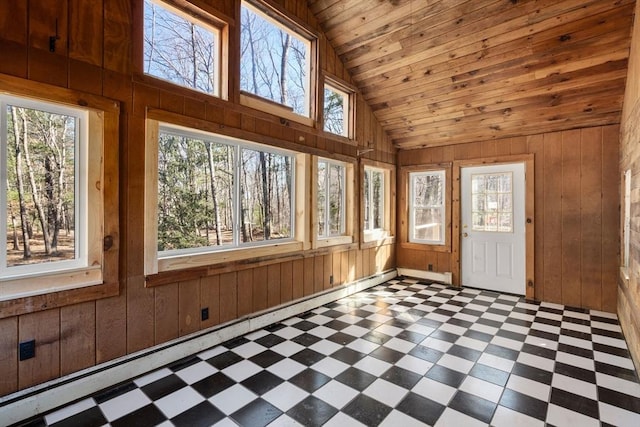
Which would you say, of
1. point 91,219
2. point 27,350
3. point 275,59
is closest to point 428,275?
point 275,59

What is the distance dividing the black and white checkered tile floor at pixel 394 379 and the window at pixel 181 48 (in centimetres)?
246

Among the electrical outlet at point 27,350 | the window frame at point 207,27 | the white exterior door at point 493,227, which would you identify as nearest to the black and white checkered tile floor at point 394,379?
the electrical outlet at point 27,350

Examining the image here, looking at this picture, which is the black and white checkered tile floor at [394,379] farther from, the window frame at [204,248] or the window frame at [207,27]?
the window frame at [207,27]

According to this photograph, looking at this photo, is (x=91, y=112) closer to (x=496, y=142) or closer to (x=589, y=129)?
(x=496, y=142)

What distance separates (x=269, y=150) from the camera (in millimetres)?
3576

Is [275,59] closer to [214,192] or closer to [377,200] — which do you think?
[214,192]

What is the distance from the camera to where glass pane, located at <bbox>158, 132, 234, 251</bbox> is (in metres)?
2.73

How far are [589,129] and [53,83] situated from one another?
5.56 metres

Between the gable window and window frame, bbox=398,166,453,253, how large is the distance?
2577 mm

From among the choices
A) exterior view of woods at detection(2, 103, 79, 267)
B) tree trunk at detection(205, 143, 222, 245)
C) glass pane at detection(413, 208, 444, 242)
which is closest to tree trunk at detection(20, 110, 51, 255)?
exterior view of woods at detection(2, 103, 79, 267)

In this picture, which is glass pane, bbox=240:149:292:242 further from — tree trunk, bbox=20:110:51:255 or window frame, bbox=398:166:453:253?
window frame, bbox=398:166:453:253

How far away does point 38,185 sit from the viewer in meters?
2.09

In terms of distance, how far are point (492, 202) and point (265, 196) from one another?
11.6 feet

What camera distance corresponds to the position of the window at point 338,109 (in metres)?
4.49
